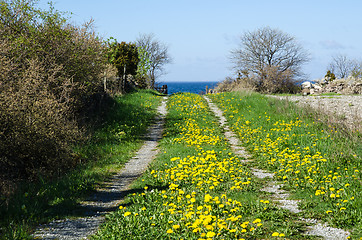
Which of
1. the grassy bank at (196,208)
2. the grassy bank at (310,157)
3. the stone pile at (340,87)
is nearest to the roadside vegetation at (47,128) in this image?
the grassy bank at (196,208)

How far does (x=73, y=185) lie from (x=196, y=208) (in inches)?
138

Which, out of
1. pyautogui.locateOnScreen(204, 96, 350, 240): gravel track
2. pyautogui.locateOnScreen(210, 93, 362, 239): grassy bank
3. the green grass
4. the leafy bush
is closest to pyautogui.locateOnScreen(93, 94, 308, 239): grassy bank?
pyautogui.locateOnScreen(204, 96, 350, 240): gravel track

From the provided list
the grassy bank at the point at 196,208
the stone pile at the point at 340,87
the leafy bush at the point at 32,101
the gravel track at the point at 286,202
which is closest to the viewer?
the grassy bank at the point at 196,208

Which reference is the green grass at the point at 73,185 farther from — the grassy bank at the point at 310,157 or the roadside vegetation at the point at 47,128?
the grassy bank at the point at 310,157

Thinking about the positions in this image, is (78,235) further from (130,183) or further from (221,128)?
(221,128)

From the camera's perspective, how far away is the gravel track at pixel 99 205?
212 inches

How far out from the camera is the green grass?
575cm

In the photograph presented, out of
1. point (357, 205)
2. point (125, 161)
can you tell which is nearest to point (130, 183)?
point (125, 161)

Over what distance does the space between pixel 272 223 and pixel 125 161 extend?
6.50 m

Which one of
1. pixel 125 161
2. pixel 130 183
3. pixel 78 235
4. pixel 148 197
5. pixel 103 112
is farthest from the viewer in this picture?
pixel 103 112

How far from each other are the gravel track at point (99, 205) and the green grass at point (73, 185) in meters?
0.23

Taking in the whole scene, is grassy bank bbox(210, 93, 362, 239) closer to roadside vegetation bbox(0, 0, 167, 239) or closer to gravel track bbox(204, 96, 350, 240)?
gravel track bbox(204, 96, 350, 240)

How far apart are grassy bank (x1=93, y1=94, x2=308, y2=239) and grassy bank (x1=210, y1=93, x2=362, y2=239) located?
0.91 m

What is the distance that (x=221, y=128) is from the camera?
15.9 meters
